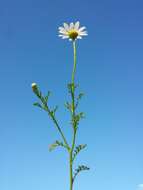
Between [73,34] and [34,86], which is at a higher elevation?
[73,34]

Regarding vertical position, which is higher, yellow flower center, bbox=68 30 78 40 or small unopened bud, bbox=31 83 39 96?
yellow flower center, bbox=68 30 78 40

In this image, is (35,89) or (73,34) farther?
(73,34)

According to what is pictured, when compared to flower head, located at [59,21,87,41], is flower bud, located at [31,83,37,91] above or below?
below

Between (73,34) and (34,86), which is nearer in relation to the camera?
(34,86)

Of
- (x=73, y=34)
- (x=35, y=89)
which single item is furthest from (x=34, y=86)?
(x=73, y=34)

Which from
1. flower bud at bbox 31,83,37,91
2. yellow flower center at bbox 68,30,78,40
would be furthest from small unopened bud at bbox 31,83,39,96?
yellow flower center at bbox 68,30,78,40

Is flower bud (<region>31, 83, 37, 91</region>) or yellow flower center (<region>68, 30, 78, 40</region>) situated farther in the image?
yellow flower center (<region>68, 30, 78, 40</region>)

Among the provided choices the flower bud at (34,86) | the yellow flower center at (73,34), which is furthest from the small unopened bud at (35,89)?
the yellow flower center at (73,34)

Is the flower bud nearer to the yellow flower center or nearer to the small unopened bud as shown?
the small unopened bud

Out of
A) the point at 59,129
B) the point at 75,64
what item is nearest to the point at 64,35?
the point at 75,64

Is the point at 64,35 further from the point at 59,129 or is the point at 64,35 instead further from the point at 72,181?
the point at 72,181

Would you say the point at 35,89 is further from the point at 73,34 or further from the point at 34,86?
the point at 73,34
